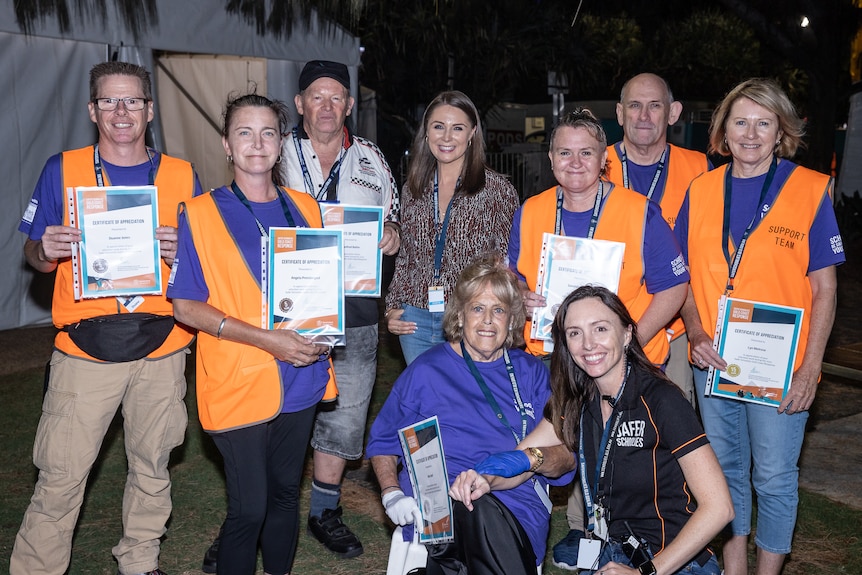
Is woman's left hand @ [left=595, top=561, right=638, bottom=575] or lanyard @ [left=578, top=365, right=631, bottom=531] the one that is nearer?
woman's left hand @ [left=595, top=561, right=638, bottom=575]

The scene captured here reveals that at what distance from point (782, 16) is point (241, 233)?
14839mm

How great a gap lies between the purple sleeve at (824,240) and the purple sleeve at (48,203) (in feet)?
10.0

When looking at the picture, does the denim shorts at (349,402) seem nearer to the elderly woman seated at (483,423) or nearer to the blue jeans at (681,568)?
the elderly woman seated at (483,423)

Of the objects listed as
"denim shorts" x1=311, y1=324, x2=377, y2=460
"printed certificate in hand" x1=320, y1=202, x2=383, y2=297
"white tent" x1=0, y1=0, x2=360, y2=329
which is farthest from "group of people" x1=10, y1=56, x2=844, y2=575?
"white tent" x1=0, y1=0, x2=360, y2=329

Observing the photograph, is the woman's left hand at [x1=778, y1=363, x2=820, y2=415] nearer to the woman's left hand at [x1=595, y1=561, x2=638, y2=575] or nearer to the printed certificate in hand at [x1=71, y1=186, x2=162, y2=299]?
the woman's left hand at [x1=595, y1=561, x2=638, y2=575]

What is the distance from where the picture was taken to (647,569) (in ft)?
9.29

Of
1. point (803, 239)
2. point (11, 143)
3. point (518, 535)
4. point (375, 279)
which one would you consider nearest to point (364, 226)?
point (375, 279)

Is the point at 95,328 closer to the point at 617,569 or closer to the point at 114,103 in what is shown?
the point at 114,103

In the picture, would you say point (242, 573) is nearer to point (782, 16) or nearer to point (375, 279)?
point (375, 279)

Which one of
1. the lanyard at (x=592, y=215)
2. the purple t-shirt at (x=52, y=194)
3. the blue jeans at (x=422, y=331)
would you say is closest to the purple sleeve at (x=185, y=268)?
the purple t-shirt at (x=52, y=194)

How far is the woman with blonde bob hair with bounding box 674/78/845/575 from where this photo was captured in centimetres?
360

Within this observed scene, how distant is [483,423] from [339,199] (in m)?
1.45

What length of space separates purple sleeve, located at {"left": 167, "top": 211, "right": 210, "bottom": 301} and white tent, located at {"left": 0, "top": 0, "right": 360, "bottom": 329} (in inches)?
233

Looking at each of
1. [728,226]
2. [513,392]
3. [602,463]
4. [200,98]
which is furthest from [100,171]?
[200,98]
